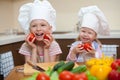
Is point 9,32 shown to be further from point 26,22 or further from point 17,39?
point 26,22

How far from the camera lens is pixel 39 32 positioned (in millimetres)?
1865

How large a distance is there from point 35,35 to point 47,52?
0.16 meters

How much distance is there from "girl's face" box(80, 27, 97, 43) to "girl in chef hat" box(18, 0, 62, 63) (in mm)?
231

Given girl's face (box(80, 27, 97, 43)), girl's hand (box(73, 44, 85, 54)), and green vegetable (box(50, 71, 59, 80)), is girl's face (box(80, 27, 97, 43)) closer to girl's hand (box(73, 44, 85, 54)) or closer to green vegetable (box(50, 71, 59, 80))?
girl's hand (box(73, 44, 85, 54))

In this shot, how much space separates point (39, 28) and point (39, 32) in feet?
0.09

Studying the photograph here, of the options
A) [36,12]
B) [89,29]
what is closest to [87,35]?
[89,29]

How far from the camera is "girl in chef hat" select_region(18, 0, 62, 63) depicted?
1.89m

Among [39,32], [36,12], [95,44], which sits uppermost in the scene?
[36,12]

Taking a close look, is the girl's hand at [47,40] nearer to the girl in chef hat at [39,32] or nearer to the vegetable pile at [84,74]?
the girl in chef hat at [39,32]

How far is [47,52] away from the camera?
1940 mm

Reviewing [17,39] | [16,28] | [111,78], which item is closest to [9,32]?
[16,28]

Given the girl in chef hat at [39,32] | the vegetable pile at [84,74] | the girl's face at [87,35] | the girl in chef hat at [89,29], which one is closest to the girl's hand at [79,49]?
the girl in chef hat at [89,29]

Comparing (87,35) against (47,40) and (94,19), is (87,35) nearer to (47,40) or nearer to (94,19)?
(94,19)

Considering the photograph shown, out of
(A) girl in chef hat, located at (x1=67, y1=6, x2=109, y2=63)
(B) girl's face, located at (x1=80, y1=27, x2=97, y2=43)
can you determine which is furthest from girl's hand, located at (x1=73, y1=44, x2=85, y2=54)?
(B) girl's face, located at (x1=80, y1=27, x2=97, y2=43)
